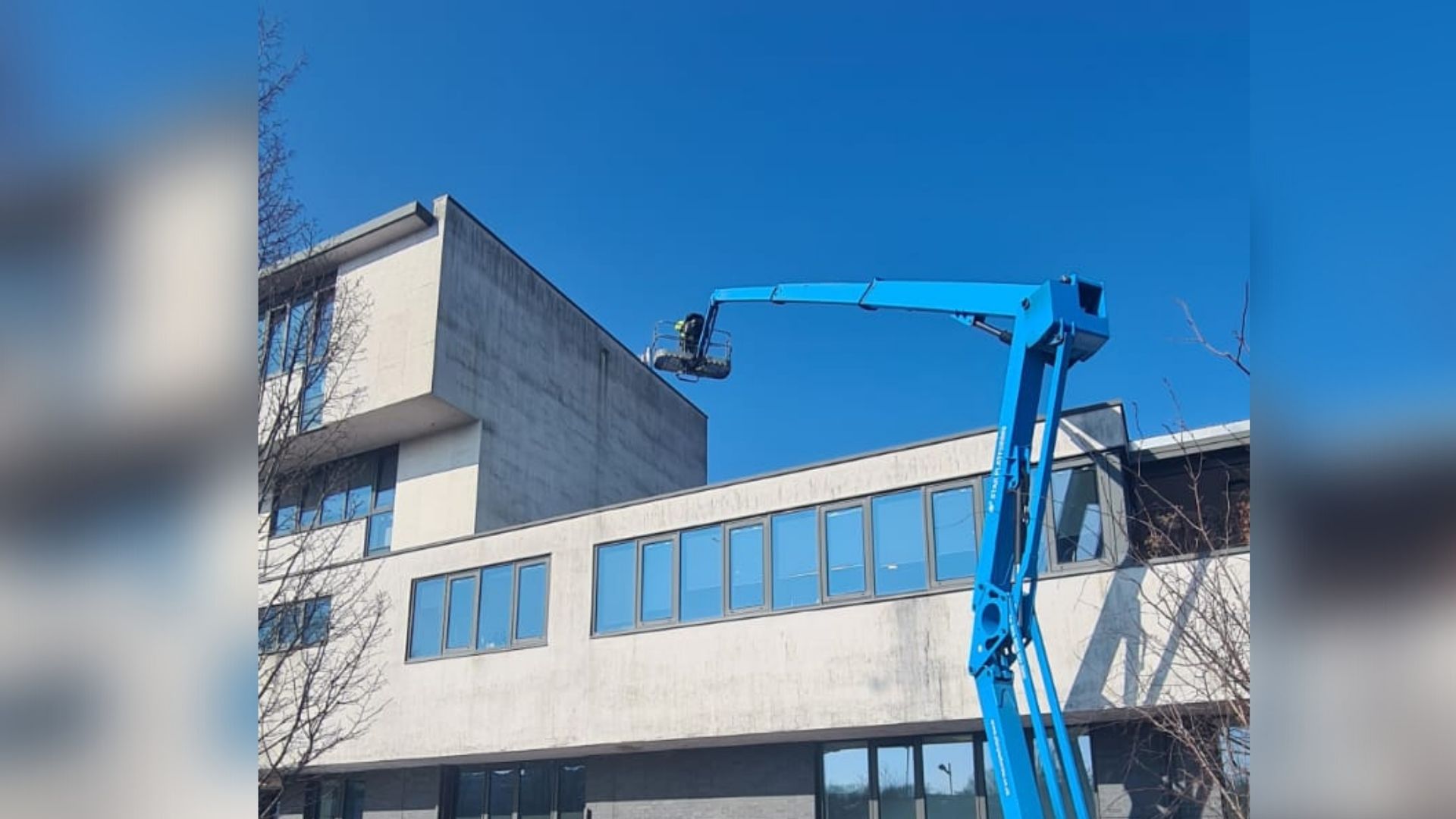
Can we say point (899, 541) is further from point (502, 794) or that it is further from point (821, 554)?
point (502, 794)

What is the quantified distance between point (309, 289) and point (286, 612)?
9.93 feet

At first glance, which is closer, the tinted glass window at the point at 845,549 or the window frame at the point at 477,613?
the tinted glass window at the point at 845,549

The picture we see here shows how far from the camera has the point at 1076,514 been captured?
589 inches

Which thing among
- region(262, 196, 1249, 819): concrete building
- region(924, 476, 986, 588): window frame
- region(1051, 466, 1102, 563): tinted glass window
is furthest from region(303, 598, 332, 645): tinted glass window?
region(1051, 466, 1102, 563): tinted glass window

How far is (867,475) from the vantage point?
16.7m

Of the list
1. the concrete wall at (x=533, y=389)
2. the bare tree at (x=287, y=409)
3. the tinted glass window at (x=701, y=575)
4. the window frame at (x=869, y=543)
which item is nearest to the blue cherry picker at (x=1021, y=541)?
the window frame at (x=869, y=543)

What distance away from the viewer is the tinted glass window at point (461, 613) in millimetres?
20094

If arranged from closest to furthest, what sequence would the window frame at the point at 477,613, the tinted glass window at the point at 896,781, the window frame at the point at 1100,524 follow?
1. the window frame at the point at 1100,524
2. the tinted glass window at the point at 896,781
3. the window frame at the point at 477,613

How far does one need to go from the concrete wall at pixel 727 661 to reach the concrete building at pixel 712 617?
4 cm

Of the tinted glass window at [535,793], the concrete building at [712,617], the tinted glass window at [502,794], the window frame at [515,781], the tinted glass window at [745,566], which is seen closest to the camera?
the concrete building at [712,617]

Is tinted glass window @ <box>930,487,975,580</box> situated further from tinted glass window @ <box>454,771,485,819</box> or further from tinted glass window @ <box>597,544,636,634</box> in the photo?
tinted glass window @ <box>454,771,485,819</box>

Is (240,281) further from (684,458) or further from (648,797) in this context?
(684,458)

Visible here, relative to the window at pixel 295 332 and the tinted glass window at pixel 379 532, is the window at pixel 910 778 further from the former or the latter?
the tinted glass window at pixel 379 532

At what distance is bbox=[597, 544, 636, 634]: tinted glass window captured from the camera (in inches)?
723
